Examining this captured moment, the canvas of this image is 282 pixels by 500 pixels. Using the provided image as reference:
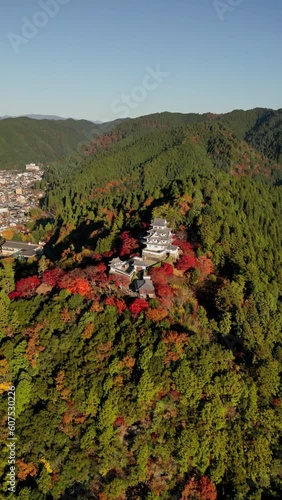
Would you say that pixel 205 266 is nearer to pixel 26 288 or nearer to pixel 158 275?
pixel 158 275

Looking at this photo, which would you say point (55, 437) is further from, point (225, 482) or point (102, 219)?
point (102, 219)

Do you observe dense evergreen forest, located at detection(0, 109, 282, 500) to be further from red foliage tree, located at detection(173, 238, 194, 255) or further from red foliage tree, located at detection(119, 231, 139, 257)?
red foliage tree, located at detection(119, 231, 139, 257)

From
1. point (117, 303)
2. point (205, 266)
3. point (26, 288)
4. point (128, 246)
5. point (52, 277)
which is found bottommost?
point (26, 288)

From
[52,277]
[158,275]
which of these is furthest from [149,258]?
[52,277]

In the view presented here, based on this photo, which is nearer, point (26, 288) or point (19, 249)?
point (26, 288)

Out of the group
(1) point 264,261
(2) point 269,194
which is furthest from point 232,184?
(1) point 264,261

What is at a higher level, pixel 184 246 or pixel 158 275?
pixel 184 246

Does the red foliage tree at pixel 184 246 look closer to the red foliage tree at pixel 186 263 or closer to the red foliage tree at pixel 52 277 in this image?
the red foliage tree at pixel 186 263

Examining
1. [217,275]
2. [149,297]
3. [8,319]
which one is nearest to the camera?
[8,319]

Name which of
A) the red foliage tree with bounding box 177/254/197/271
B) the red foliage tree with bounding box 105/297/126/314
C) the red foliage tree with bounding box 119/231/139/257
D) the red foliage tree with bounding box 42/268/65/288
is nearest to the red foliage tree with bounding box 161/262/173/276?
the red foliage tree with bounding box 177/254/197/271

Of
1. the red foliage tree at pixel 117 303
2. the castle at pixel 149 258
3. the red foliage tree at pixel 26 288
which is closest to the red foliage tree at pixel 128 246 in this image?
Result: the castle at pixel 149 258

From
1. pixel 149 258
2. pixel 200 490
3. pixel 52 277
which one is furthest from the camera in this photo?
pixel 149 258
